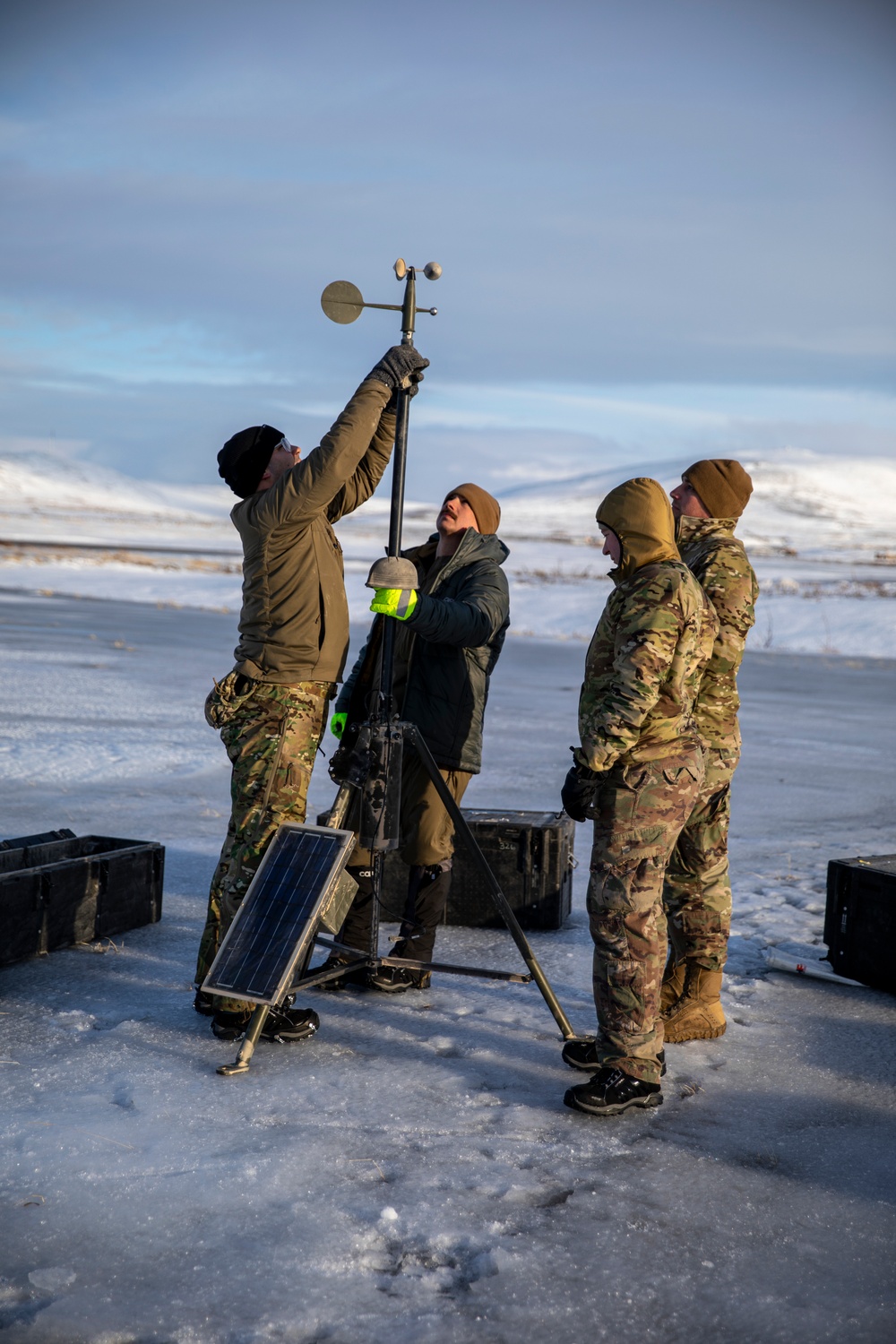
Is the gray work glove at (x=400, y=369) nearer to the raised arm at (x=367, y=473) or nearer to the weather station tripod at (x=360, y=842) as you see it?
the weather station tripod at (x=360, y=842)

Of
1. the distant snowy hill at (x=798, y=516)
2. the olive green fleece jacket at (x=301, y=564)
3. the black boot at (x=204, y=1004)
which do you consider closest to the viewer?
the olive green fleece jacket at (x=301, y=564)

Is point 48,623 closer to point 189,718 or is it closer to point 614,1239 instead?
point 189,718

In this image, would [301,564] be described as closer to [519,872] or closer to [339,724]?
[339,724]

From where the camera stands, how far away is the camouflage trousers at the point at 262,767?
4312mm

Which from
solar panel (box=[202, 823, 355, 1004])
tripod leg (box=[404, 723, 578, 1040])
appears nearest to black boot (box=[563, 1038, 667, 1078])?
tripod leg (box=[404, 723, 578, 1040])

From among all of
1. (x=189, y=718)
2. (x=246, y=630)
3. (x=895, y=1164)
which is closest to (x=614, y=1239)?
(x=895, y=1164)

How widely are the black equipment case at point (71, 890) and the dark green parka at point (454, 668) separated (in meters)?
1.35

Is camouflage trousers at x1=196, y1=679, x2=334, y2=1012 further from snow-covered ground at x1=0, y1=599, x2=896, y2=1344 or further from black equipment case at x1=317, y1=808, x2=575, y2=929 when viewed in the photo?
black equipment case at x1=317, y1=808, x2=575, y2=929

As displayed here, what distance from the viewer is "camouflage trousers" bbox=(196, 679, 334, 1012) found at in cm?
431

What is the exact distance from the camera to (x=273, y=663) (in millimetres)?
4320


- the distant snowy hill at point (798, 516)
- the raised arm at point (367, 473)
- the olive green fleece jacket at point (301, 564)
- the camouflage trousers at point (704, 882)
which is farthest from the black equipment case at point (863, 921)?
the distant snowy hill at point (798, 516)

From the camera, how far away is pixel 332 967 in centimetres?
435

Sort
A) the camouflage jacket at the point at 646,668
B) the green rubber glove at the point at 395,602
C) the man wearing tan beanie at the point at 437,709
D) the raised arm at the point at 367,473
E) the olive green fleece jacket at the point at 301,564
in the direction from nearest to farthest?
1. the camouflage jacket at the point at 646,668
2. the green rubber glove at the point at 395,602
3. the olive green fleece jacket at the point at 301,564
4. the raised arm at the point at 367,473
5. the man wearing tan beanie at the point at 437,709

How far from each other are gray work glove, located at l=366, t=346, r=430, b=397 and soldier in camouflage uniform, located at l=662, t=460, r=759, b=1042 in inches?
41.0
